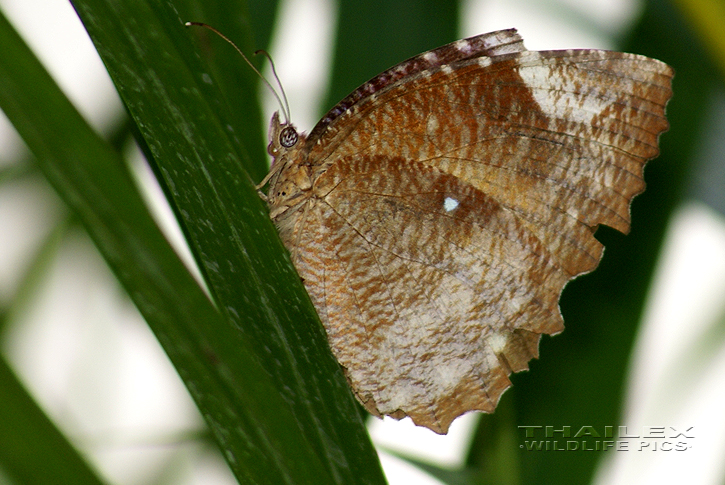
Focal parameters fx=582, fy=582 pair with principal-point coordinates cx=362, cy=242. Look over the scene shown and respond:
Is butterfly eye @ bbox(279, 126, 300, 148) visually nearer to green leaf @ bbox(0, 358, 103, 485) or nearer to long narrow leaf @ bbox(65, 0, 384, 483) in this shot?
long narrow leaf @ bbox(65, 0, 384, 483)

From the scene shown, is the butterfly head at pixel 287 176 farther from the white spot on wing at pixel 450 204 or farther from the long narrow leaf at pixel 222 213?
the long narrow leaf at pixel 222 213

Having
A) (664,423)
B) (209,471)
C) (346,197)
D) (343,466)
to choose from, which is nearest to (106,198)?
(343,466)

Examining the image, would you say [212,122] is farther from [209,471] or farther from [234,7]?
[209,471]

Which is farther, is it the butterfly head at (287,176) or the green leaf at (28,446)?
the butterfly head at (287,176)

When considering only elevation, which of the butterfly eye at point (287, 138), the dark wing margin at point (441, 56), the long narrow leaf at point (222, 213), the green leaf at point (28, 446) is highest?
the dark wing margin at point (441, 56)

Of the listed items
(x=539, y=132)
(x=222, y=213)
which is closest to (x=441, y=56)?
(x=539, y=132)

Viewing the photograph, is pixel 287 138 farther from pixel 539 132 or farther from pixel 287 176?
pixel 539 132

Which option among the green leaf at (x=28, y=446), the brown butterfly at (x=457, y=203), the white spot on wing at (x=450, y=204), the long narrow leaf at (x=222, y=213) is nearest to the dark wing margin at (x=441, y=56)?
the brown butterfly at (x=457, y=203)
